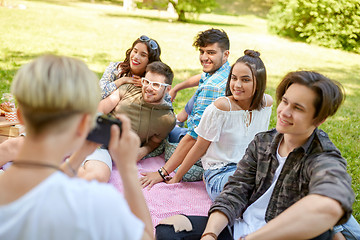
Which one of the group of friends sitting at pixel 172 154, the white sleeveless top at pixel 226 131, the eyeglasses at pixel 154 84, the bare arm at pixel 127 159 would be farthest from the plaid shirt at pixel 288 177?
the eyeglasses at pixel 154 84

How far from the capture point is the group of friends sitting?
118 centimetres

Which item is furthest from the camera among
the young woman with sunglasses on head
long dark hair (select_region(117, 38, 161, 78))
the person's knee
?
long dark hair (select_region(117, 38, 161, 78))

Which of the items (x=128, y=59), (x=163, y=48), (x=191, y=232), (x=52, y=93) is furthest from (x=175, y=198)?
(x=163, y=48)

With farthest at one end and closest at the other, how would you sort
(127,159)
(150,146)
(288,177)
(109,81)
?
(109,81) → (150,146) → (288,177) → (127,159)

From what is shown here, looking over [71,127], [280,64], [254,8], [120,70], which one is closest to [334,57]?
[280,64]

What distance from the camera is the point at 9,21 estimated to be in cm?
1225

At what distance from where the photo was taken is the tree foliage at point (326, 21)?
14172mm

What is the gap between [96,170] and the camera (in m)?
3.11

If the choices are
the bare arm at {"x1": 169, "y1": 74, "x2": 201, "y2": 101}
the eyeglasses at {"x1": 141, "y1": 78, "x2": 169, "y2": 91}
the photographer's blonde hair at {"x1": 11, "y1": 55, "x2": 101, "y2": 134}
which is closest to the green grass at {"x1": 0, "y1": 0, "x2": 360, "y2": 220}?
the bare arm at {"x1": 169, "y1": 74, "x2": 201, "y2": 101}

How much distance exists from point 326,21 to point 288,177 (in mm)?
14035

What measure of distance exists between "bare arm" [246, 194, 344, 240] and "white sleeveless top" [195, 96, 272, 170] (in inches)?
52.1

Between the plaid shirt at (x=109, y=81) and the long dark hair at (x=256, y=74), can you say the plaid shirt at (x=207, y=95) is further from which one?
the plaid shirt at (x=109, y=81)

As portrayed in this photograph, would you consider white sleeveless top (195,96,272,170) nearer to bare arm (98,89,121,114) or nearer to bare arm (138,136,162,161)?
bare arm (138,136,162,161)

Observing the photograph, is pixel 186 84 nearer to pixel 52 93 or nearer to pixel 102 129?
pixel 102 129
